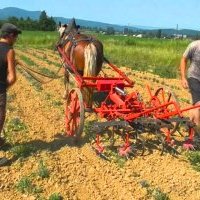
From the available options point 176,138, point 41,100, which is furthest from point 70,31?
point 176,138

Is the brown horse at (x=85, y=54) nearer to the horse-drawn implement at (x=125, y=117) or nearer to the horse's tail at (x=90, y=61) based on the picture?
the horse's tail at (x=90, y=61)

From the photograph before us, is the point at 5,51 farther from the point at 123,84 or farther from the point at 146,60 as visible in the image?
the point at 146,60

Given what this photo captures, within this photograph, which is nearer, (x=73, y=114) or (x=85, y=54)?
(x=73, y=114)

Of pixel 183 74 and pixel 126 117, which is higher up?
pixel 183 74

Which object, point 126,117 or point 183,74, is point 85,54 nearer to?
point 183,74

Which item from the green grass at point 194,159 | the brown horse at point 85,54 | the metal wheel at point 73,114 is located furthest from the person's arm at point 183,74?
the brown horse at point 85,54

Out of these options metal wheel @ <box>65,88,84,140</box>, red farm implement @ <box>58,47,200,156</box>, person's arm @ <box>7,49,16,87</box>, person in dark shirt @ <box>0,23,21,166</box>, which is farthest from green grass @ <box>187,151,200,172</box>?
Answer: person's arm @ <box>7,49,16,87</box>

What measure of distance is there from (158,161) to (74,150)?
130 centimetres

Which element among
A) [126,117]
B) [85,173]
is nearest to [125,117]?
[126,117]

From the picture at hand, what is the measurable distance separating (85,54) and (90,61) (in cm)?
28

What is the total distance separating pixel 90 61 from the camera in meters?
8.99

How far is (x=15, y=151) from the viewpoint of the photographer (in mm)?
6730

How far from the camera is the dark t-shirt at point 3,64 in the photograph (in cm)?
611

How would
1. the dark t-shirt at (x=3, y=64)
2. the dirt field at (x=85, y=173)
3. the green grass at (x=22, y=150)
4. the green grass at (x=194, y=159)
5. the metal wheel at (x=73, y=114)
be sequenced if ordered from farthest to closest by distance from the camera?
1. the metal wheel at (x=73, y=114)
2. the green grass at (x=22, y=150)
3. the green grass at (x=194, y=159)
4. the dark t-shirt at (x=3, y=64)
5. the dirt field at (x=85, y=173)
